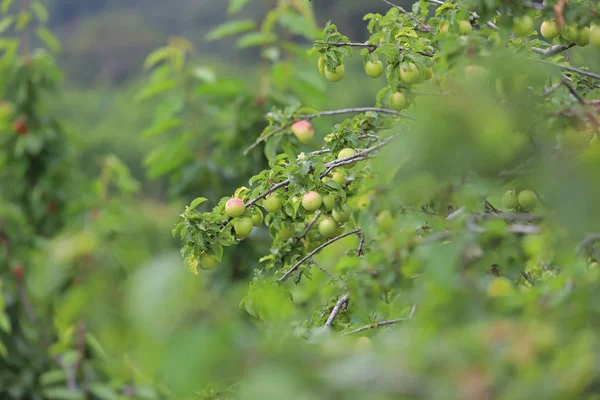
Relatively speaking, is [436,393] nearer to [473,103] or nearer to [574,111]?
[473,103]

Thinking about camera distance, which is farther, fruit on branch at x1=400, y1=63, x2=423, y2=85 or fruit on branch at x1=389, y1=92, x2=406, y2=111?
fruit on branch at x1=389, y1=92, x2=406, y2=111

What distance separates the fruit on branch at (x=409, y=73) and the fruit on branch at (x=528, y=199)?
0.33 meters

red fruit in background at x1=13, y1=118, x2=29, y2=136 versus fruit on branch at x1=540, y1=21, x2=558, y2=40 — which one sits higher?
fruit on branch at x1=540, y1=21, x2=558, y2=40

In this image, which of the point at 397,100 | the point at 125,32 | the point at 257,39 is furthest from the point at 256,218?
the point at 125,32

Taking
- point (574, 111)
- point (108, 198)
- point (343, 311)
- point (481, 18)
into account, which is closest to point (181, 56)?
point (108, 198)

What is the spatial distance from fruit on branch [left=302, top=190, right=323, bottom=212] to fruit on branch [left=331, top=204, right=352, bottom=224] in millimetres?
139

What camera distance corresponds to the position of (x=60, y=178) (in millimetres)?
3270

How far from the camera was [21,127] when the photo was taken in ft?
10.3

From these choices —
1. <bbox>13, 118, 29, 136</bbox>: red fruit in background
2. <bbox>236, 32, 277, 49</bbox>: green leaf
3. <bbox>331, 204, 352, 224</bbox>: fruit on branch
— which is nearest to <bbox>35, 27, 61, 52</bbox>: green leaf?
<bbox>13, 118, 29, 136</bbox>: red fruit in background

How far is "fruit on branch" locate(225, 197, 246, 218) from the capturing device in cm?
131

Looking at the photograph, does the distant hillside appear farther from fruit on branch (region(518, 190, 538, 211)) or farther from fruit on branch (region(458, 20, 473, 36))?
fruit on branch (region(518, 190, 538, 211))

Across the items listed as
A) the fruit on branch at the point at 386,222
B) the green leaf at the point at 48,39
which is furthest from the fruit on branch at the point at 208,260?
the green leaf at the point at 48,39

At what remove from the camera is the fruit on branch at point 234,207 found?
1.31 meters

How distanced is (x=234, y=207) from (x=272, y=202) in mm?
81
